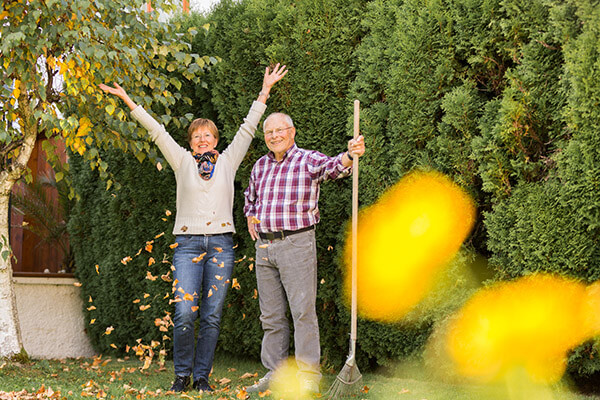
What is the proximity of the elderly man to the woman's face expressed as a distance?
397 mm

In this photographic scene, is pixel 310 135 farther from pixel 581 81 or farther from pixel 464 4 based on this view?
pixel 581 81

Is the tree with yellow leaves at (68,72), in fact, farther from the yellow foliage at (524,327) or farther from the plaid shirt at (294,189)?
the yellow foliage at (524,327)

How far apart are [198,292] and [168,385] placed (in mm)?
815

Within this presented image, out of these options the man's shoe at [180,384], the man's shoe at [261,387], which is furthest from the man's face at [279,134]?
the man's shoe at [180,384]

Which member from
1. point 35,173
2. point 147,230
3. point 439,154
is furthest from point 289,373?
point 35,173

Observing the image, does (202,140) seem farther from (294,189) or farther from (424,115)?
(424,115)

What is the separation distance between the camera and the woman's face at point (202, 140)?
14.1ft

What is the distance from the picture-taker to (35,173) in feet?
26.2

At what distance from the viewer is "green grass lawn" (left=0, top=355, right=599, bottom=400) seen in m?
3.74

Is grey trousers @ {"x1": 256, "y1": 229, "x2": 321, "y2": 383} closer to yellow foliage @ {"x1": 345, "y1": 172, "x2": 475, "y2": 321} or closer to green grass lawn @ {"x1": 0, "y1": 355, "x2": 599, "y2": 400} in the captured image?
green grass lawn @ {"x1": 0, "y1": 355, "x2": 599, "y2": 400}

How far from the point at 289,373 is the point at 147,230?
2.39m

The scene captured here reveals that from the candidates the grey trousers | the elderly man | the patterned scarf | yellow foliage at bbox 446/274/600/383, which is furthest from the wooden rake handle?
the patterned scarf

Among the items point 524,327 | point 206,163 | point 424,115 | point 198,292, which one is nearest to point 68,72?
point 206,163

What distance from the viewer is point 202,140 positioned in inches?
169
